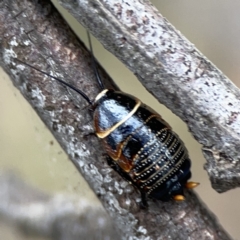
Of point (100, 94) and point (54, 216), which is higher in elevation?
point (100, 94)

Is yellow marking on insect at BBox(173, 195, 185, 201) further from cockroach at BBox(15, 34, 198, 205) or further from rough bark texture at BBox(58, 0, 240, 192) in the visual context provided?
rough bark texture at BBox(58, 0, 240, 192)

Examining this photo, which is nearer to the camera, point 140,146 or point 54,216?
point 140,146

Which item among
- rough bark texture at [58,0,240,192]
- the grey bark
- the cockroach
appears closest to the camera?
rough bark texture at [58,0,240,192]

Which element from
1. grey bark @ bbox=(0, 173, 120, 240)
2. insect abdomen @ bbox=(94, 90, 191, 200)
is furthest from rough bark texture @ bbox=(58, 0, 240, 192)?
grey bark @ bbox=(0, 173, 120, 240)

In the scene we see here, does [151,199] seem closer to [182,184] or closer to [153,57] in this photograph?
[182,184]

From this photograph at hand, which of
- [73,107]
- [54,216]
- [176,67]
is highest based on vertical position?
[176,67]

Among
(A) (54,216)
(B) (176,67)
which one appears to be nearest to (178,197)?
(B) (176,67)

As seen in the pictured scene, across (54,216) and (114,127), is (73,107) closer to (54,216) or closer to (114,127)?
(114,127)

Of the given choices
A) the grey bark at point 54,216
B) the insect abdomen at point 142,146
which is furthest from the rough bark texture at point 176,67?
the grey bark at point 54,216
